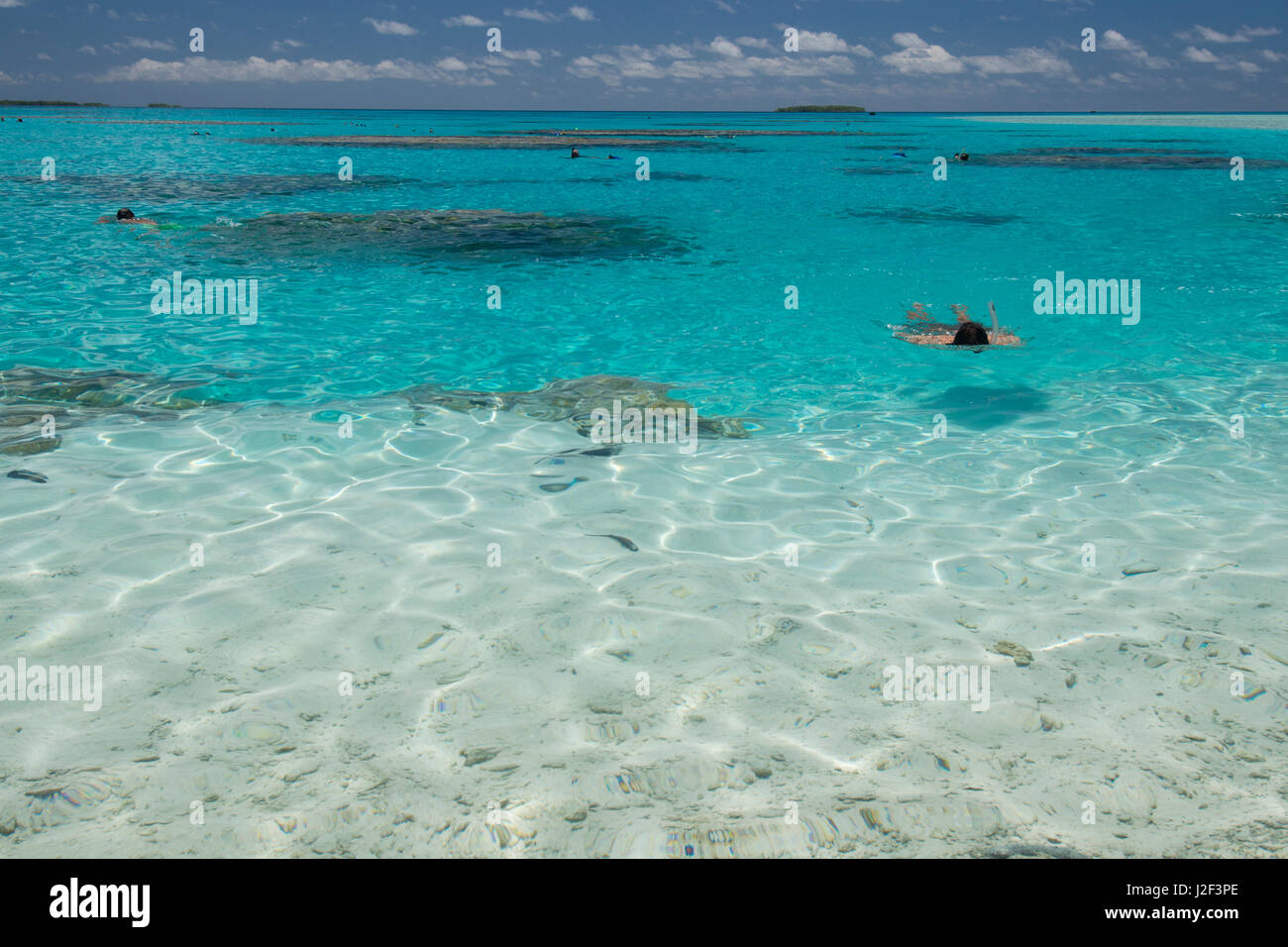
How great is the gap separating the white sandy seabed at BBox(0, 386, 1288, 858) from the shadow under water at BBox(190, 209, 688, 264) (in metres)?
11.8

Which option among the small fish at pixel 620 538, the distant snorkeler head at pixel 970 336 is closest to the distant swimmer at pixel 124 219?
the distant snorkeler head at pixel 970 336

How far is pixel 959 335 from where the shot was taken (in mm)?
11781

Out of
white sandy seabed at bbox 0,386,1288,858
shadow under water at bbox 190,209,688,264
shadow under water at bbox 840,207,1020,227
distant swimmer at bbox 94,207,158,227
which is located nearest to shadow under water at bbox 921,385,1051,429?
white sandy seabed at bbox 0,386,1288,858

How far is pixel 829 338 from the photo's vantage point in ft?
40.8

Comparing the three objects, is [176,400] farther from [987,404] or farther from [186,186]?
[186,186]

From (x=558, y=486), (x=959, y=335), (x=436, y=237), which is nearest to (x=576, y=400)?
(x=558, y=486)

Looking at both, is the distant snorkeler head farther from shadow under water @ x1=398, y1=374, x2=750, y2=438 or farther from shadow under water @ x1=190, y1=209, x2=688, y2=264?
shadow under water @ x1=190, y1=209, x2=688, y2=264

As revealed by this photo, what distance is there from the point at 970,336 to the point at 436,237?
1337 centimetres

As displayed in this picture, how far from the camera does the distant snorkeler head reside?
11742 millimetres

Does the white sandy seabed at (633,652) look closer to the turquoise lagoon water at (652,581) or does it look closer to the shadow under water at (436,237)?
the turquoise lagoon water at (652,581)

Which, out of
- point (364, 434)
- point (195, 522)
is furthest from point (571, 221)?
point (195, 522)

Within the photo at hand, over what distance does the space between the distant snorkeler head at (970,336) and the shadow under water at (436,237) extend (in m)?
8.91
